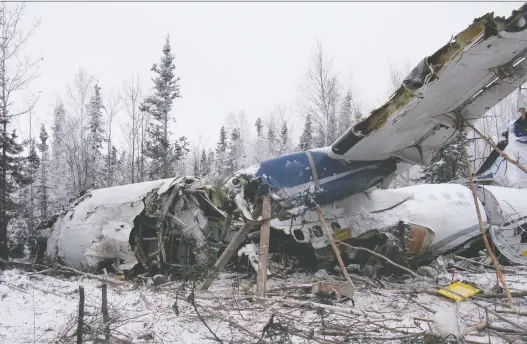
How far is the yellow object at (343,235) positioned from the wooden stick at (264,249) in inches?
66.9

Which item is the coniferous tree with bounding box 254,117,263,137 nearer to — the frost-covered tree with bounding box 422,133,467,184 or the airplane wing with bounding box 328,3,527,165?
the frost-covered tree with bounding box 422,133,467,184

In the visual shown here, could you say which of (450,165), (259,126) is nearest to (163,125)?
(450,165)

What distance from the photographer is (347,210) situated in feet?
23.2

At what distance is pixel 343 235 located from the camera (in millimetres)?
6969

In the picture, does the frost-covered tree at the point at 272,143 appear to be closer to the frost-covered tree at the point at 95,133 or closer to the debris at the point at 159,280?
the frost-covered tree at the point at 95,133

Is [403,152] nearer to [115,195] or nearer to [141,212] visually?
[141,212]

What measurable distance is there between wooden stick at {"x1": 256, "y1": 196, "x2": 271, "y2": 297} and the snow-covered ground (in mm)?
227

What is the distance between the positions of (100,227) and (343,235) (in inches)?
188

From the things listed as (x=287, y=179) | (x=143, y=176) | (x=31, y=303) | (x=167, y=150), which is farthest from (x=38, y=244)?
(x=143, y=176)

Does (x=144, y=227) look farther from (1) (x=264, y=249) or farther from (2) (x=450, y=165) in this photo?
(2) (x=450, y=165)

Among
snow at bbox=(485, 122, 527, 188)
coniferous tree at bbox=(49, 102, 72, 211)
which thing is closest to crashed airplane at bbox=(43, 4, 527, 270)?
snow at bbox=(485, 122, 527, 188)

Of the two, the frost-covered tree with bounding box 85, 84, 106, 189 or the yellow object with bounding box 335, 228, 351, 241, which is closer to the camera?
the yellow object with bounding box 335, 228, 351, 241

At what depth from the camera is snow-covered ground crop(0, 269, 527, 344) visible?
12.4 feet

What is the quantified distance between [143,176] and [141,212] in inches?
981
